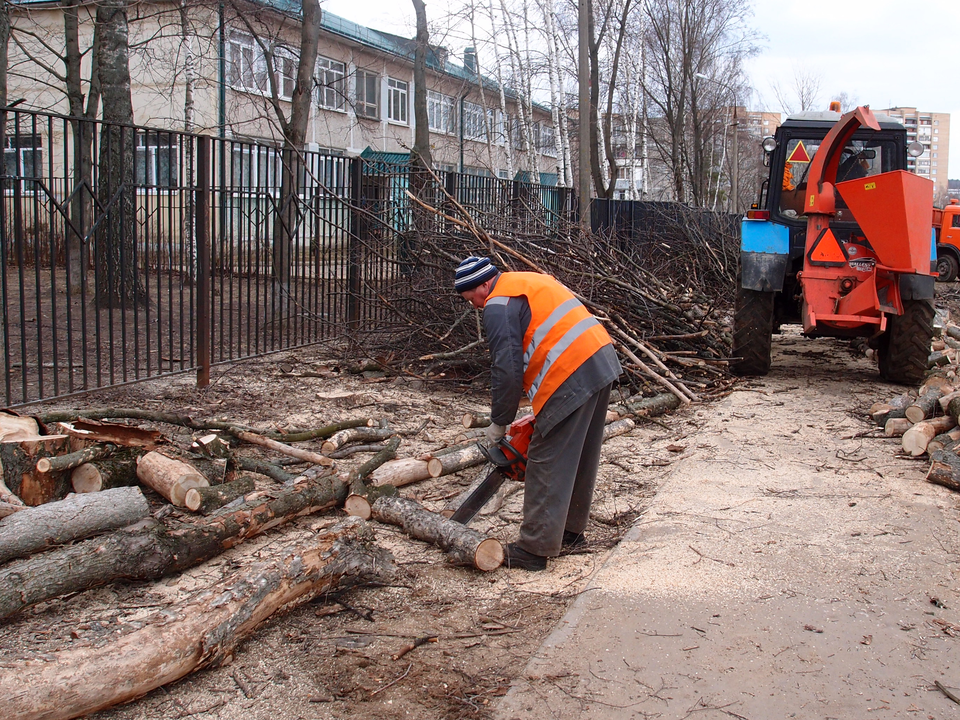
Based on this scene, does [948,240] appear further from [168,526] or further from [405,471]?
[168,526]

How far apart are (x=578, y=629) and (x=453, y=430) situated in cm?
338

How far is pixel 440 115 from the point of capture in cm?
3544

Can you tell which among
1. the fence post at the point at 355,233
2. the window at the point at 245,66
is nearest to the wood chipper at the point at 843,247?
the fence post at the point at 355,233

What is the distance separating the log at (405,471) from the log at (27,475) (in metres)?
1.68

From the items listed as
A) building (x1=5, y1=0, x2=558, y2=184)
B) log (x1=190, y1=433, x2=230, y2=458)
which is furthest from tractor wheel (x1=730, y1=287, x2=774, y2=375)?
building (x1=5, y1=0, x2=558, y2=184)

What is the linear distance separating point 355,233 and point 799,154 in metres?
5.01

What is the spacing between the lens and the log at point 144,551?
3316 mm

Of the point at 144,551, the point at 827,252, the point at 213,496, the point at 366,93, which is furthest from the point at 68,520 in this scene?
the point at 366,93

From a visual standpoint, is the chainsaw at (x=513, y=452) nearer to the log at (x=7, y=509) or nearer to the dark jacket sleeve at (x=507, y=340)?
the dark jacket sleeve at (x=507, y=340)

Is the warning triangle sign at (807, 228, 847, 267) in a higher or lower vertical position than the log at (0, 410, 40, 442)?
higher

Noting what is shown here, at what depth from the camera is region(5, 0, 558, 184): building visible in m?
19.9

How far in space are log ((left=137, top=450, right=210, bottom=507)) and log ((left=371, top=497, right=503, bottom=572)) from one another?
97 centimetres

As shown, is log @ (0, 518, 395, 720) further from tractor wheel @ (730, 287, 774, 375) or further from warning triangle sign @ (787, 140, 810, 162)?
warning triangle sign @ (787, 140, 810, 162)

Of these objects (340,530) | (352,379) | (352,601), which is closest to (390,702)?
(352,601)
